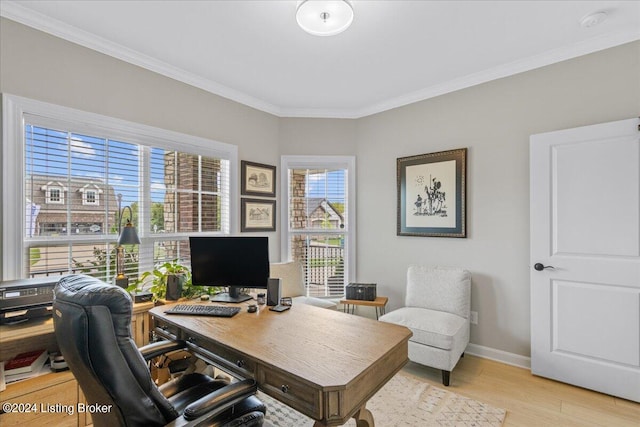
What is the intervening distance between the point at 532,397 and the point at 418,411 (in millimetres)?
938

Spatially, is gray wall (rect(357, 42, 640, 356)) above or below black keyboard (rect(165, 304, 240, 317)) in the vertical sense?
above

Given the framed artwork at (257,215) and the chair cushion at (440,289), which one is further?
the framed artwork at (257,215)

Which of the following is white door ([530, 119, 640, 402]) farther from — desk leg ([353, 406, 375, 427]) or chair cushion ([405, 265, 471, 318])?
desk leg ([353, 406, 375, 427])

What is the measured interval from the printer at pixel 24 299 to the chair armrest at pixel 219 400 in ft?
4.62

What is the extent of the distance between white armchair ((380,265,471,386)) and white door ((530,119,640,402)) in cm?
57

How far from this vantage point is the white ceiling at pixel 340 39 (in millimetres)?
2059

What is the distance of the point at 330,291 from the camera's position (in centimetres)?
397

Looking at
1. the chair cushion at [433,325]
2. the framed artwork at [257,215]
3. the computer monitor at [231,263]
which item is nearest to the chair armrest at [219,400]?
the computer monitor at [231,263]

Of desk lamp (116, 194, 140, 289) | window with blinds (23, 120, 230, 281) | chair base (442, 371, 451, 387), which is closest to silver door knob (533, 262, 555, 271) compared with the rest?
chair base (442, 371, 451, 387)

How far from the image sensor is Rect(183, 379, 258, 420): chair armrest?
3.60 ft

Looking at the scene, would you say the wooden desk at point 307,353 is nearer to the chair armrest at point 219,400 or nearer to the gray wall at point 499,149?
the chair armrest at point 219,400

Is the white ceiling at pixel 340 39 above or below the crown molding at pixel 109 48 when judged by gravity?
above

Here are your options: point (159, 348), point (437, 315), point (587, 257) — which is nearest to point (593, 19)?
point (587, 257)

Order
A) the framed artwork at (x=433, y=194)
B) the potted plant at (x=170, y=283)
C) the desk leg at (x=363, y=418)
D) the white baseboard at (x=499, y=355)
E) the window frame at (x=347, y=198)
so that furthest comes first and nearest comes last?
the window frame at (x=347, y=198)
the framed artwork at (x=433, y=194)
the white baseboard at (x=499, y=355)
the potted plant at (x=170, y=283)
the desk leg at (x=363, y=418)
